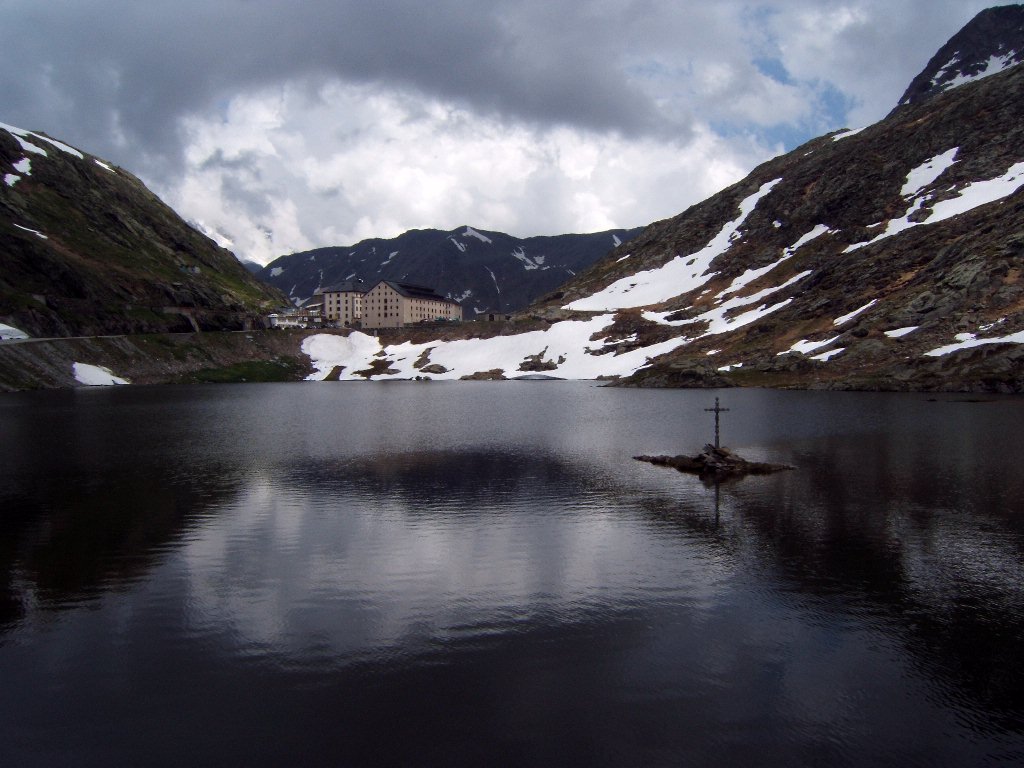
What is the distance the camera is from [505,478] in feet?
138

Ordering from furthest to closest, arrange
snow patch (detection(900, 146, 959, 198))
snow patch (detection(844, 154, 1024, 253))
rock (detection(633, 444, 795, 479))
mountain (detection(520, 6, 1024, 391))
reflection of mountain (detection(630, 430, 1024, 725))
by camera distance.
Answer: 1. snow patch (detection(900, 146, 959, 198))
2. snow patch (detection(844, 154, 1024, 253))
3. mountain (detection(520, 6, 1024, 391))
4. rock (detection(633, 444, 795, 479))
5. reflection of mountain (detection(630, 430, 1024, 725))

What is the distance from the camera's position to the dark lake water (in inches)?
567

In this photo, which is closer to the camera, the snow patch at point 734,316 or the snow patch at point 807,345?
the snow patch at point 807,345

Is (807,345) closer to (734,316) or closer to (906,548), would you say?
(734,316)

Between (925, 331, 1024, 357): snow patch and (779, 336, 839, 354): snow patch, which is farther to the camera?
(779, 336, 839, 354): snow patch

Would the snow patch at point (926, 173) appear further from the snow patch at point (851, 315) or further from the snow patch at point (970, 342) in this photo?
the snow patch at point (970, 342)

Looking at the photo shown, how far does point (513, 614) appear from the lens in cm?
2091

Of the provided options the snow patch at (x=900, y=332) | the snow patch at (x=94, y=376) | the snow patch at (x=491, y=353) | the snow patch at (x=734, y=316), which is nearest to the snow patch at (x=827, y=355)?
the snow patch at (x=900, y=332)

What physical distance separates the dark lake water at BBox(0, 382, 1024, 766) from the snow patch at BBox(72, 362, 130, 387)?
325 ft

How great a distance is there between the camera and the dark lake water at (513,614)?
47.3 feet

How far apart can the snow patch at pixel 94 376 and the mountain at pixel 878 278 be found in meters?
110

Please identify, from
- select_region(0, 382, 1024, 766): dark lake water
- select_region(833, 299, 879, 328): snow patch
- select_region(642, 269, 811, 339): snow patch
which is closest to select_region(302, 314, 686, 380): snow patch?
select_region(642, 269, 811, 339): snow patch

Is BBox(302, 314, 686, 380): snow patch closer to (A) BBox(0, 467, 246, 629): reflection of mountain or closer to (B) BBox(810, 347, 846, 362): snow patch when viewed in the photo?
(B) BBox(810, 347, 846, 362): snow patch

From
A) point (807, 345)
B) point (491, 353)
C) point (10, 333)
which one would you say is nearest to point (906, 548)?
point (807, 345)
